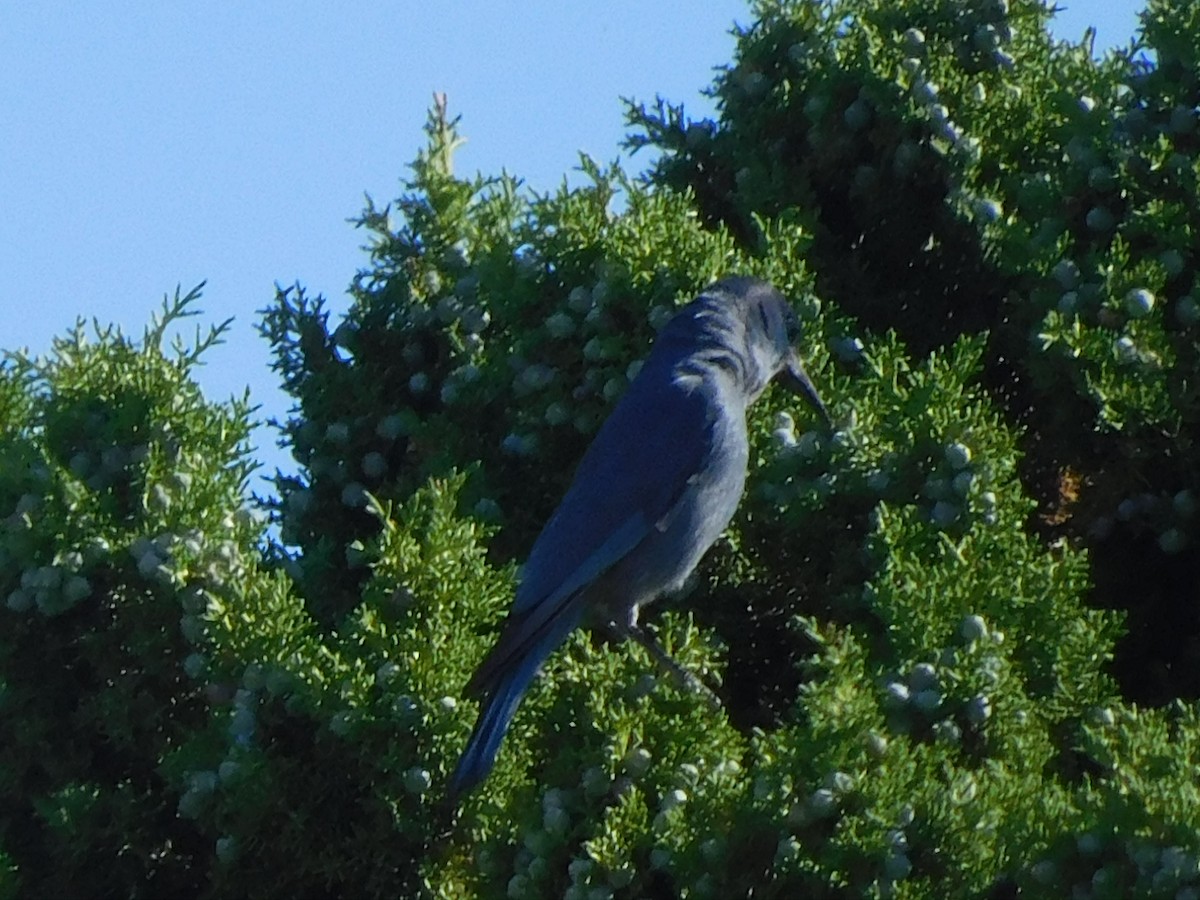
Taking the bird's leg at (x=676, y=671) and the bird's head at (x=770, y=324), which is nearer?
the bird's leg at (x=676, y=671)

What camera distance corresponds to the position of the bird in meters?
5.60

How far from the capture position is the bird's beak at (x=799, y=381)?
18.4ft

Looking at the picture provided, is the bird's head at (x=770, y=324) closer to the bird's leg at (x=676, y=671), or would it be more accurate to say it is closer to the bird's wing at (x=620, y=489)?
the bird's wing at (x=620, y=489)

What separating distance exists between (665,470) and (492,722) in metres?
1.36

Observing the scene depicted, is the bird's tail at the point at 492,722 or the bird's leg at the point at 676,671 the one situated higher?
the bird's leg at the point at 676,671

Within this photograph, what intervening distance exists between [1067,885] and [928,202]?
9.31 ft

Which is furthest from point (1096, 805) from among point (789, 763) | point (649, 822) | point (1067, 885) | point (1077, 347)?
point (1077, 347)

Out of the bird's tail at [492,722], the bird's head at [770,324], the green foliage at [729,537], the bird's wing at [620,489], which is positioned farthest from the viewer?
the bird's head at [770,324]

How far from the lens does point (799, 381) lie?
584cm

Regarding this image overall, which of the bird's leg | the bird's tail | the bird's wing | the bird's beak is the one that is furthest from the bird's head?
the bird's tail

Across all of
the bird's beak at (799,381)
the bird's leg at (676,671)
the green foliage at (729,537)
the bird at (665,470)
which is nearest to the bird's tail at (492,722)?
the green foliage at (729,537)

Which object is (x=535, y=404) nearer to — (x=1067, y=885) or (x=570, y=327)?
(x=570, y=327)

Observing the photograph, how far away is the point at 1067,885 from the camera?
152 inches

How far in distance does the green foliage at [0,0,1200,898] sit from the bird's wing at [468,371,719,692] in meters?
0.13
